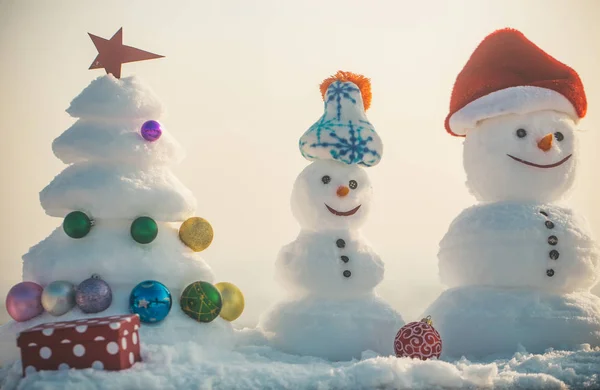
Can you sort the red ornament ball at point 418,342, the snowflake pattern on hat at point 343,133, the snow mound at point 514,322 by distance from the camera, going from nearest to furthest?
the red ornament ball at point 418,342 < the snow mound at point 514,322 < the snowflake pattern on hat at point 343,133

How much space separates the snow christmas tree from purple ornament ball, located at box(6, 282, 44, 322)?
0.05ft

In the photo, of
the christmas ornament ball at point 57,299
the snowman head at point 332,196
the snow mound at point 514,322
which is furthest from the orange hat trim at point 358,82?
the christmas ornament ball at point 57,299

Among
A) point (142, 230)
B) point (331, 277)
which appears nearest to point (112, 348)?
point (142, 230)

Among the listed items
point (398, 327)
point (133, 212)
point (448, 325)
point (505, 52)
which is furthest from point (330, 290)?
point (505, 52)

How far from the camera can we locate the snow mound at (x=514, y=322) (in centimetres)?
417

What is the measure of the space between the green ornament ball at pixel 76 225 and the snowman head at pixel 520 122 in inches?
102

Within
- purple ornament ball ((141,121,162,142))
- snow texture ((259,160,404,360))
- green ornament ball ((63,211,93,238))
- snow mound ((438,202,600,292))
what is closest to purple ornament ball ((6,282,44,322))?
green ornament ball ((63,211,93,238))

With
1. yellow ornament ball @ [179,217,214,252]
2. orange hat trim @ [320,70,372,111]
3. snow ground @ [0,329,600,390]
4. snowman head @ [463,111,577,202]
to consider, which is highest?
orange hat trim @ [320,70,372,111]

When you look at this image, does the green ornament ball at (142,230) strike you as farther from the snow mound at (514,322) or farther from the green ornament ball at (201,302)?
the snow mound at (514,322)

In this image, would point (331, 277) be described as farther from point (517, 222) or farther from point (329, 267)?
point (517, 222)

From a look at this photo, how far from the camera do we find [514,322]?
4.20m

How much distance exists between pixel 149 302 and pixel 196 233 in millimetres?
589

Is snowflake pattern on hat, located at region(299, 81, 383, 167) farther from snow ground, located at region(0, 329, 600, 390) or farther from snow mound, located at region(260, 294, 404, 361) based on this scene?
snow ground, located at region(0, 329, 600, 390)

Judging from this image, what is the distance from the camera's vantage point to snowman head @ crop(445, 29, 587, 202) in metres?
4.43
